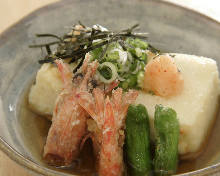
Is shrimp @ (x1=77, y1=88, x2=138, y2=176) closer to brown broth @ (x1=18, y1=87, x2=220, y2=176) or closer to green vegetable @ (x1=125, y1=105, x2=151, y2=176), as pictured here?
green vegetable @ (x1=125, y1=105, x2=151, y2=176)

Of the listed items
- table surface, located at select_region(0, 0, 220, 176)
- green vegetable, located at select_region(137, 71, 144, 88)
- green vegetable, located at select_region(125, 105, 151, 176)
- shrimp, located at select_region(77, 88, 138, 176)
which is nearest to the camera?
shrimp, located at select_region(77, 88, 138, 176)

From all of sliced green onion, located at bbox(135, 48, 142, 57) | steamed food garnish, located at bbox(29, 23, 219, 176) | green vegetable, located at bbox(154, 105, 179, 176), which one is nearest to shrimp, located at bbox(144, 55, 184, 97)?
steamed food garnish, located at bbox(29, 23, 219, 176)

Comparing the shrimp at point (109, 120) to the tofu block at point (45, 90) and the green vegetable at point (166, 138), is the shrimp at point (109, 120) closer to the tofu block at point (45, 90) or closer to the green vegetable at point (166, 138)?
the green vegetable at point (166, 138)

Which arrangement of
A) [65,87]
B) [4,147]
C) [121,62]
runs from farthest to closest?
[121,62], [65,87], [4,147]

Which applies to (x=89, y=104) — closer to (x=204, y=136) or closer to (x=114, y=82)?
(x=114, y=82)

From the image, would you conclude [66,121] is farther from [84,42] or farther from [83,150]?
[84,42]

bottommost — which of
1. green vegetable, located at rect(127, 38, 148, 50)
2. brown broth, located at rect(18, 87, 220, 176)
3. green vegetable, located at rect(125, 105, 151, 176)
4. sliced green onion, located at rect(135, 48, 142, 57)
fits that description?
brown broth, located at rect(18, 87, 220, 176)

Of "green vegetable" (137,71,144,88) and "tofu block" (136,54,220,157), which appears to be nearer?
"tofu block" (136,54,220,157)

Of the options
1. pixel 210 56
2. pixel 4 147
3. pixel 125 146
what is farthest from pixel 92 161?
pixel 210 56

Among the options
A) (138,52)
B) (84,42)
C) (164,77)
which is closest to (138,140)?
(164,77)
